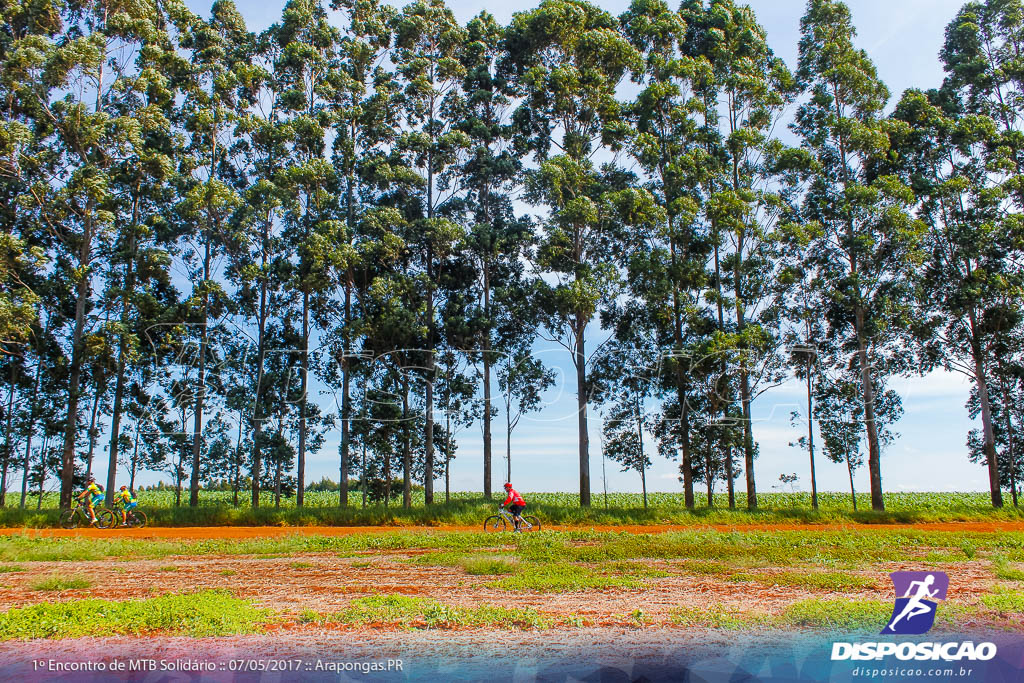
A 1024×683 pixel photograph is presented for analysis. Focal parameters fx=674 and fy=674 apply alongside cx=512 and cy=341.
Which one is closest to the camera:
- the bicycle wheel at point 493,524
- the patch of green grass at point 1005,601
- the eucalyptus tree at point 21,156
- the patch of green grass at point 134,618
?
the patch of green grass at point 134,618

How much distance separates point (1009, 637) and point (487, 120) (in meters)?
35.5

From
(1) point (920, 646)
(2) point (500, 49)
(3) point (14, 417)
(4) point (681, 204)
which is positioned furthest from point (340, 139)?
(1) point (920, 646)

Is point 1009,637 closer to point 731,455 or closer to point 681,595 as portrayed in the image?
point 681,595

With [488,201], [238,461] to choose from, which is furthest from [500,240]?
[238,461]

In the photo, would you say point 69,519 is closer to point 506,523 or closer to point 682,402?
point 506,523

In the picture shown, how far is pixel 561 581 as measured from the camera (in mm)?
11758

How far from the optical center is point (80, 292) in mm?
31453

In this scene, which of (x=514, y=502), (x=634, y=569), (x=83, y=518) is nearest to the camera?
(x=634, y=569)

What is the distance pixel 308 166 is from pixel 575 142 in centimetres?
1392

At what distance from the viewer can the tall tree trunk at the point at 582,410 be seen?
3191 centimetres

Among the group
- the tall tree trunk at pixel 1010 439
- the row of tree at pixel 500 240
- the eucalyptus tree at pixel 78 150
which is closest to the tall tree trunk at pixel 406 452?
the row of tree at pixel 500 240

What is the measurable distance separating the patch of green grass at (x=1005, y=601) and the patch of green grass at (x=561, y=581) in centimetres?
501

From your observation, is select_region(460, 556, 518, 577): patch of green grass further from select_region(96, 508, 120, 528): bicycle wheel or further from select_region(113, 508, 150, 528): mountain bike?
select_region(96, 508, 120, 528): bicycle wheel

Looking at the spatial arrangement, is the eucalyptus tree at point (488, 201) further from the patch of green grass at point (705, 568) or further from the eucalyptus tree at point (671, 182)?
the patch of green grass at point (705, 568)
